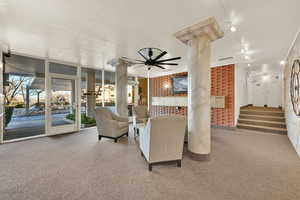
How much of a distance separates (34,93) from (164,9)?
484 cm

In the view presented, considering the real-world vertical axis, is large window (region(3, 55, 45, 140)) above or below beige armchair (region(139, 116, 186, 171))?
above

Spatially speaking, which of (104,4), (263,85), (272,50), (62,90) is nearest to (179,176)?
(104,4)

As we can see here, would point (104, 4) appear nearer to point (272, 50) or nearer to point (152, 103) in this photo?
point (272, 50)

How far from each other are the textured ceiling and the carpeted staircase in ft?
8.76

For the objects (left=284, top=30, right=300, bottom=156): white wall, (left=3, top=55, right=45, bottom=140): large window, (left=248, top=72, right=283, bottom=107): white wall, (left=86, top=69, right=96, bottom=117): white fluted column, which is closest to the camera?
(left=284, top=30, right=300, bottom=156): white wall

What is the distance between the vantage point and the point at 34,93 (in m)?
4.48

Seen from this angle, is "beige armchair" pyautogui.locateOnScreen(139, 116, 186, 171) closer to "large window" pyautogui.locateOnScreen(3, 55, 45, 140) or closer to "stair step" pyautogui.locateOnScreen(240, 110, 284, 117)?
"large window" pyautogui.locateOnScreen(3, 55, 45, 140)

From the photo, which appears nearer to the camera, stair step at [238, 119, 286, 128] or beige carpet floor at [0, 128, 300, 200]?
beige carpet floor at [0, 128, 300, 200]

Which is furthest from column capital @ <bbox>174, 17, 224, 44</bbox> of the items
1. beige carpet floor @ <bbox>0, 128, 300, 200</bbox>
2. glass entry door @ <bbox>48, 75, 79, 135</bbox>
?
glass entry door @ <bbox>48, 75, 79, 135</bbox>

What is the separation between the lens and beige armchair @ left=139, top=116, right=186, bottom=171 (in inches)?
88.3

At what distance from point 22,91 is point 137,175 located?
4614 mm

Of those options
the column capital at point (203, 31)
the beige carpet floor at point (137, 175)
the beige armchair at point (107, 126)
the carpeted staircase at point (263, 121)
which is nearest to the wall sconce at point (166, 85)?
the carpeted staircase at point (263, 121)

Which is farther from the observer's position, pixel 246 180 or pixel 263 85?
pixel 263 85

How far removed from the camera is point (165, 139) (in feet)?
7.64
